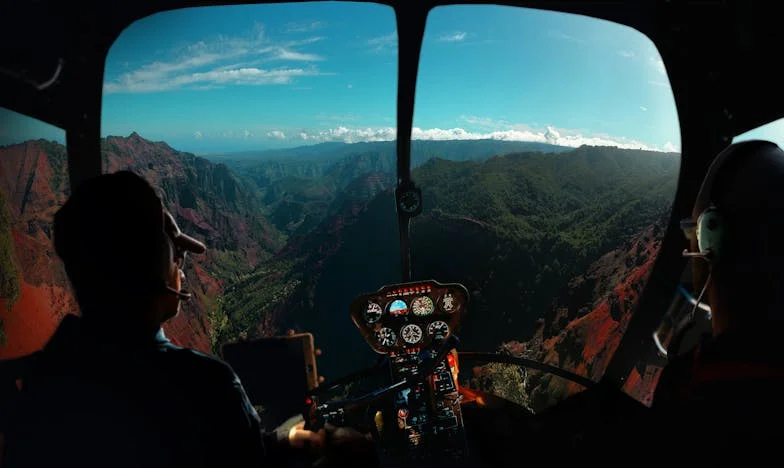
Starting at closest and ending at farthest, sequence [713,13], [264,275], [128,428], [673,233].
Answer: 1. [128,428]
2. [713,13]
3. [673,233]
4. [264,275]

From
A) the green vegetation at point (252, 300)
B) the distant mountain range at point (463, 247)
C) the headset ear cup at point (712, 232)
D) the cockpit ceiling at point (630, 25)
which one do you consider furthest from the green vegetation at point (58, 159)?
the green vegetation at point (252, 300)

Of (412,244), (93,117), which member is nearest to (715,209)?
(412,244)

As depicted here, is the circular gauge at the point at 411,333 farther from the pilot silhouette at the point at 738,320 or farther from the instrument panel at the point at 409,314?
the pilot silhouette at the point at 738,320

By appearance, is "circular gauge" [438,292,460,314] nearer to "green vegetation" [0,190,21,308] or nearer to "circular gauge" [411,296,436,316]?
"circular gauge" [411,296,436,316]

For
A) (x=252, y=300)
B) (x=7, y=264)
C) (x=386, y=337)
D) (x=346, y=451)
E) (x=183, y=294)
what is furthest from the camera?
(x=252, y=300)

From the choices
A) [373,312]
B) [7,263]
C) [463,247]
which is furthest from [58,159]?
[463,247]

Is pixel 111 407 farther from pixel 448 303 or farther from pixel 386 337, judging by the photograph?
pixel 448 303

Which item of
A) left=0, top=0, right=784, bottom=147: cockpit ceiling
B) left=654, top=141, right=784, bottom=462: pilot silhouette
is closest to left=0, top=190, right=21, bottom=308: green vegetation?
left=0, top=0, right=784, bottom=147: cockpit ceiling

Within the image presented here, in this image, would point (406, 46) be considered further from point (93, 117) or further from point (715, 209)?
point (715, 209)
